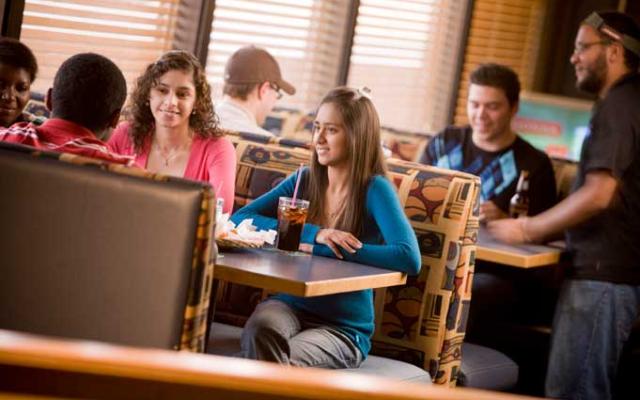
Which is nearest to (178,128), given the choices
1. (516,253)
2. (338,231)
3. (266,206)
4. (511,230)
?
(266,206)

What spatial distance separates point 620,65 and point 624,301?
0.94m

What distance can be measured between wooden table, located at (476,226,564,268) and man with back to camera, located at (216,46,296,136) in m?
1.17

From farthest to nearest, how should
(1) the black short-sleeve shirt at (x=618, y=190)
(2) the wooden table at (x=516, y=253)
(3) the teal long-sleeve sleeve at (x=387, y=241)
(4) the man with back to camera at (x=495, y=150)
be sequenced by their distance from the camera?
1. (4) the man with back to camera at (x=495, y=150)
2. (1) the black short-sleeve shirt at (x=618, y=190)
3. (2) the wooden table at (x=516, y=253)
4. (3) the teal long-sleeve sleeve at (x=387, y=241)

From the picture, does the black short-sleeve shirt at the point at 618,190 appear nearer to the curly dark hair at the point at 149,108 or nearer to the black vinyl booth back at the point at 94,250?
the curly dark hair at the point at 149,108

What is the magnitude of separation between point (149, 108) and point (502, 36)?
496 cm

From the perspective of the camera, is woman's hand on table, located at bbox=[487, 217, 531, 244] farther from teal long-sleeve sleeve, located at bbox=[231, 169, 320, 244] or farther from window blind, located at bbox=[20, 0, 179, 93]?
window blind, located at bbox=[20, 0, 179, 93]

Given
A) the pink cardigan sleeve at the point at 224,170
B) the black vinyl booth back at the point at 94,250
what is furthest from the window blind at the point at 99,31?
the black vinyl booth back at the point at 94,250

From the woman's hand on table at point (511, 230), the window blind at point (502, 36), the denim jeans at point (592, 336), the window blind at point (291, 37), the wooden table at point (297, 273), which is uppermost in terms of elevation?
the window blind at point (502, 36)

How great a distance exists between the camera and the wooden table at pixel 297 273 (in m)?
2.81

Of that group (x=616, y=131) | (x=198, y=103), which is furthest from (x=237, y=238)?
(x=616, y=131)

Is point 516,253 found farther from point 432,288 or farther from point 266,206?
point 266,206

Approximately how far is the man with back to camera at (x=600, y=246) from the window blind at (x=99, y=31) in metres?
1.91

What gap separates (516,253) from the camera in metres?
4.15

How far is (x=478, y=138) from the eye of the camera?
5.15 m
